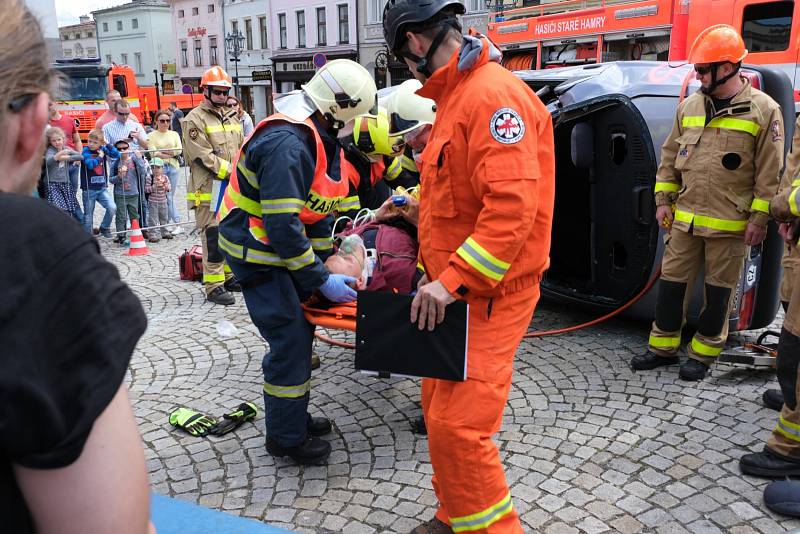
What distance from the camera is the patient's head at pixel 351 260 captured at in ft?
12.2

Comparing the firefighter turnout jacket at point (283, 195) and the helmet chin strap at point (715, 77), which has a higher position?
the helmet chin strap at point (715, 77)

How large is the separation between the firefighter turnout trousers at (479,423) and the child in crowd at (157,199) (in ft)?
25.9

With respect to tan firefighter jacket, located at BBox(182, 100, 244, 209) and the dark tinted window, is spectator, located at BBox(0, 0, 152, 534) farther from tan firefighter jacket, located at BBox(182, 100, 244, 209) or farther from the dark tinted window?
the dark tinted window

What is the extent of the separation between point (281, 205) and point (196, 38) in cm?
5140

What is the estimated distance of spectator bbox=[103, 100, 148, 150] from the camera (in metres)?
9.68

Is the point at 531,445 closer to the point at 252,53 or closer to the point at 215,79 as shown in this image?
the point at 215,79

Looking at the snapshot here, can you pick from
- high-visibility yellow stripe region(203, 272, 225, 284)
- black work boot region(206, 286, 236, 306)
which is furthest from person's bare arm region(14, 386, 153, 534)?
high-visibility yellow stripe region(203, 272, 225, 284)

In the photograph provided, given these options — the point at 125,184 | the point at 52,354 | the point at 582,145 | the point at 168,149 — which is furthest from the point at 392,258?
the point at 168,149

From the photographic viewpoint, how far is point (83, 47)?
67875mm

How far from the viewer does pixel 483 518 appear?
7.75 feet

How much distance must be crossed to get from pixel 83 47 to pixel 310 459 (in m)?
75.7

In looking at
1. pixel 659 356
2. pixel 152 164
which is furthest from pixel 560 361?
pixel 152 164

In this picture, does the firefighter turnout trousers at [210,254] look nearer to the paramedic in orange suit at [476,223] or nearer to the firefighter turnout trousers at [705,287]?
the firefighter turnout trousers at [705,287]

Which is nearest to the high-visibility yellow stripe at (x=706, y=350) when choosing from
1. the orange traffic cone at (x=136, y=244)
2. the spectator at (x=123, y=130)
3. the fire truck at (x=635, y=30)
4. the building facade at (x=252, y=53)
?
the fire truck at (x=635, y=30)
